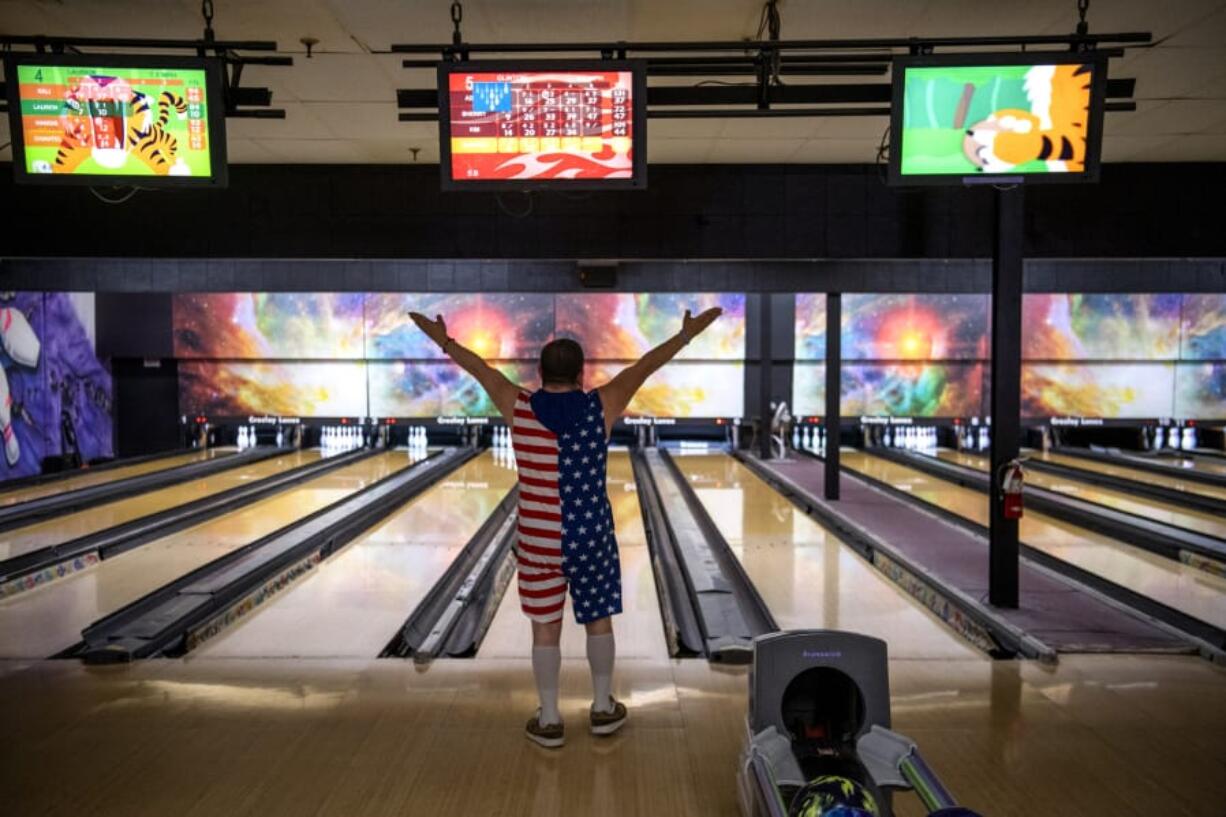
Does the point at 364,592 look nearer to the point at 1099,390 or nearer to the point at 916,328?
the point at 916,328

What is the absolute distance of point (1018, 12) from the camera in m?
3.45

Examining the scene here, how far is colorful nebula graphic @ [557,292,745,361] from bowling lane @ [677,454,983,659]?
4252 millimetres

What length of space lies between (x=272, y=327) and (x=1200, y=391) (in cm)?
1206

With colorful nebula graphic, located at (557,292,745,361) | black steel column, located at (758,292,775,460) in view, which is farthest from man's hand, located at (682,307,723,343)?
colorful nebula graphic, located at (557,292,745,361)

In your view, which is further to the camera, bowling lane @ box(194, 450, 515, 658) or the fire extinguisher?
the fire extinguisher

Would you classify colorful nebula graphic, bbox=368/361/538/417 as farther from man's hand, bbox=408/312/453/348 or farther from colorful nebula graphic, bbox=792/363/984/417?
man's hand, bbox=408/312/453/348

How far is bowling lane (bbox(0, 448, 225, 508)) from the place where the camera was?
825cm

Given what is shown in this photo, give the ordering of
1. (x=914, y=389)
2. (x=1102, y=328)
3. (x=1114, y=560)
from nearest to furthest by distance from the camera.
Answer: (x=1114, y=560) < (x=1102, y=328) < (x=914, y=389)

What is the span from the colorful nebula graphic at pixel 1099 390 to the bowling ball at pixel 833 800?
11569mm

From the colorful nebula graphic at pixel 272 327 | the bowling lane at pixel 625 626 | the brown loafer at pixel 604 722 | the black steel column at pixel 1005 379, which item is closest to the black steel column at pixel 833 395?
the bowling lane at pixel 625 626

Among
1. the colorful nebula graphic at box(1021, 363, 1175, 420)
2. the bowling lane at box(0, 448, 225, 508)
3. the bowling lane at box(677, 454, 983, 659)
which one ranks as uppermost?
the colorful nebula graphic at box(1021, 363, 1175, 420)

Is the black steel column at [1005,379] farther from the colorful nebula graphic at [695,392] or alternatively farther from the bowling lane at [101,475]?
the colorful nebula graphic at [695,392]

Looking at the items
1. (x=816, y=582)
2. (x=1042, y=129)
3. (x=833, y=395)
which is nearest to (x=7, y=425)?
(x=833, y=395)

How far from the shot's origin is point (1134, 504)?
25.5 feet
